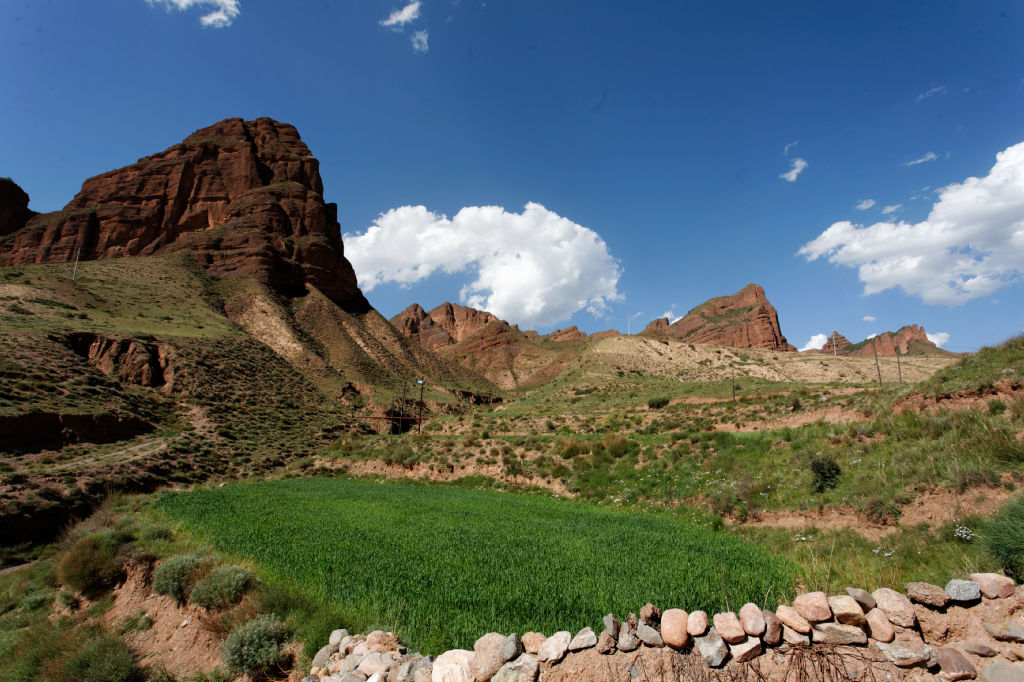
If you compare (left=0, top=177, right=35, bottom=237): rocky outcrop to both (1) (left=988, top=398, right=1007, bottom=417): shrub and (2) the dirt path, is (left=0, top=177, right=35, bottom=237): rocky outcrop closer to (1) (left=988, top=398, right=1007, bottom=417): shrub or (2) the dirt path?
(2) the dirt path

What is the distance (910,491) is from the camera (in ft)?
32.9

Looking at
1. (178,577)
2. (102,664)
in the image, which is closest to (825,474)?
(178,577)

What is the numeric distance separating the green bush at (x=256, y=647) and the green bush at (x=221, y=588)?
167 centimetres

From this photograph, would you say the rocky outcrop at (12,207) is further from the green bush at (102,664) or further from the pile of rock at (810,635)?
the pile of rock at (810,635)

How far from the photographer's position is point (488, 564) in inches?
329

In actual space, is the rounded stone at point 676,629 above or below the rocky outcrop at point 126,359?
below

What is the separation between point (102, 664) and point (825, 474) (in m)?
16.6

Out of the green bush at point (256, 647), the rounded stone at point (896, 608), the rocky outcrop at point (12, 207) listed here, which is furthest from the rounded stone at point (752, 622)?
the rocky outcrop at point (12, 207)

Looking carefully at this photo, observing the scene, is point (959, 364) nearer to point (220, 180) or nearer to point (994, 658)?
point (994, 658)

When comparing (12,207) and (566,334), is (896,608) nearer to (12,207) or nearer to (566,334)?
(12,207)

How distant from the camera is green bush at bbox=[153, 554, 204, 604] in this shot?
8914 millimetres

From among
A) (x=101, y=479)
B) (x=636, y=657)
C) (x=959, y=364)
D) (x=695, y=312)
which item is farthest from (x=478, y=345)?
(x=636, y=657)

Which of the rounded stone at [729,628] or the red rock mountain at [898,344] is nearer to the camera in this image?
the rounded stone at [729,628]

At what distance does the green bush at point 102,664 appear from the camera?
6676 mm
